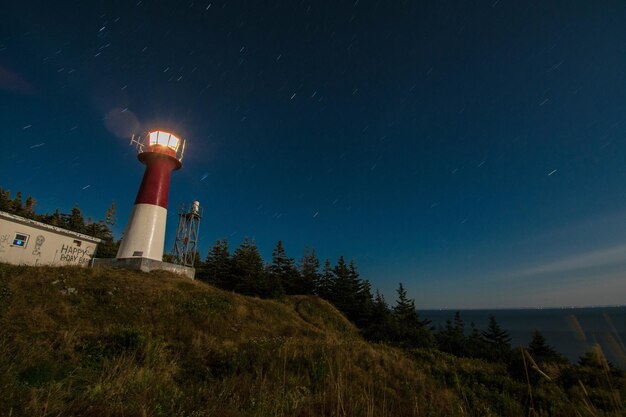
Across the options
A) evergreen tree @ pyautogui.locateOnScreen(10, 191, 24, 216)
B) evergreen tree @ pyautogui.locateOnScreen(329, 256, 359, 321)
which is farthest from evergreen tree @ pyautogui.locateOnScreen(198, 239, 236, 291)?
evergreen tree @ pyautogui.locateOnScreen(10, 191, 24, 216)

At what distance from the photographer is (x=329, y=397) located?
5.90 meters

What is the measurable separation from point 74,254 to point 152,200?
7936 millimetres

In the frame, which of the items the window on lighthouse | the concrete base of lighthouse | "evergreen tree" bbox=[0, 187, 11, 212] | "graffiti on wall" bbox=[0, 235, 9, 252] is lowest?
the concrete base of lighthouse

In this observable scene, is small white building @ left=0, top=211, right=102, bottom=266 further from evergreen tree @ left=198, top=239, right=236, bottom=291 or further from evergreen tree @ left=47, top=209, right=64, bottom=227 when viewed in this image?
evergreen tree @ left=47, top=209, right=64, bottom=227

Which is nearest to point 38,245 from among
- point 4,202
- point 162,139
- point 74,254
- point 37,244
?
point 37,244

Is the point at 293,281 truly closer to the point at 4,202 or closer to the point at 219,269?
the point at 219,269

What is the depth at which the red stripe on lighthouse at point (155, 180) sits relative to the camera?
22.0 metres

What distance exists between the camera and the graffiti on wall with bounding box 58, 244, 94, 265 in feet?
72.9

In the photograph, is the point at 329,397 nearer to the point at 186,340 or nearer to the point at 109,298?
the point at 186,340

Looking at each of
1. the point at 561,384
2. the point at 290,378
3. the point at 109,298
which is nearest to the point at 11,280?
the point at 109,298

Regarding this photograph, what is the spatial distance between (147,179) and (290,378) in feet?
68.0

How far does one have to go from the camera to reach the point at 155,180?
22.5m

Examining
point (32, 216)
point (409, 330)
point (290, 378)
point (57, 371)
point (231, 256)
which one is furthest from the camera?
point (32, 216)

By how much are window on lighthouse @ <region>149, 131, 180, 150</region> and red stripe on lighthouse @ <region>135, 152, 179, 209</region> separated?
123 cm
